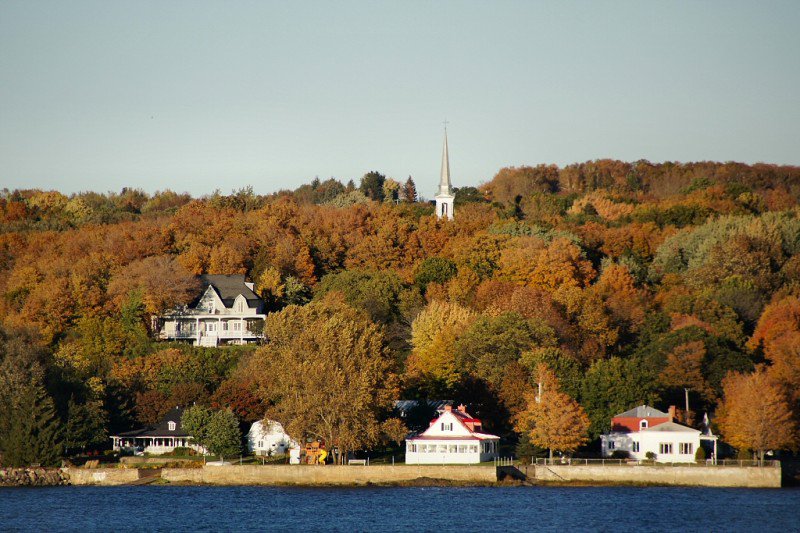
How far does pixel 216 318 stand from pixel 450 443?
32952mm

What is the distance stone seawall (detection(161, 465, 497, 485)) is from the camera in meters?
65.9

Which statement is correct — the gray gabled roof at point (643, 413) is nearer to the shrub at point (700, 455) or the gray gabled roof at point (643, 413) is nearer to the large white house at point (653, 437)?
the large white house at point (653, 437)

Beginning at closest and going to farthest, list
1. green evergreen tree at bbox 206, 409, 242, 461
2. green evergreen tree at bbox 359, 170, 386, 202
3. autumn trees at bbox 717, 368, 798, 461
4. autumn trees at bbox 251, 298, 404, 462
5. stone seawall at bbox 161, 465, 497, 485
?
stone seawall at bbox 161, 465, 497, 485 → autumn trees at bbox 251, 298, 404, 462 → autumn trees at bbox 717, 368, 798, 461 → green evergreen tree at bbox 206, 409, 242, 461 → green evergreen tree at bbox 359, 170, 386, 202

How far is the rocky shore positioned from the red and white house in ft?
57.1

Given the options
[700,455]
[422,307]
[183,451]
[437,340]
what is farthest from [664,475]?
[422,307]

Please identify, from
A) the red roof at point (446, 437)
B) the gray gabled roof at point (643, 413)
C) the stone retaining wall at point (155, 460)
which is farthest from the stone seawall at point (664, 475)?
the stone retaining wall at point (155, 460)

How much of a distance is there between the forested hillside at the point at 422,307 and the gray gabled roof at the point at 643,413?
3.05ft

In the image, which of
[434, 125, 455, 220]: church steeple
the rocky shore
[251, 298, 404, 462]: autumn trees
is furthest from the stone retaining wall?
[434, 125, 455, 220]: church steeple

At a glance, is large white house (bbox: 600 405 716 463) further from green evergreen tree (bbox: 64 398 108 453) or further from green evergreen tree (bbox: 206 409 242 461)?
green evergreen tree (bbox: 64 398 108 453)

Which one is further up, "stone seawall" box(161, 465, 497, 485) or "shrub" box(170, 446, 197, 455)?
"shrub" box(170, 446, 197, 455)

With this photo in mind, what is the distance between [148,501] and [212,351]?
26.9 metres

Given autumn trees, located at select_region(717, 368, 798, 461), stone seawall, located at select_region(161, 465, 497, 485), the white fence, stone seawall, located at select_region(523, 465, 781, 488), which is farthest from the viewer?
autumn trees, located at select_region(717, 368, 798, 461)

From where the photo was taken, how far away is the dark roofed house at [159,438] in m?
73.9

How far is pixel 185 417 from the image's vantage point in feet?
237
